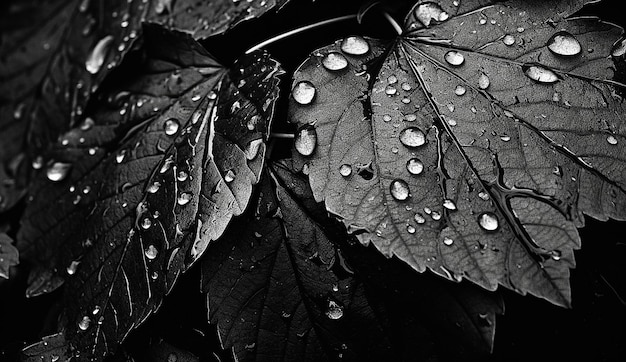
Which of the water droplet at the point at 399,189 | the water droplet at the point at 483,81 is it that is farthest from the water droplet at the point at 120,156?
the water droplet at the point at 483,81

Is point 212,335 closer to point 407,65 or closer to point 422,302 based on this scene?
point 422,302

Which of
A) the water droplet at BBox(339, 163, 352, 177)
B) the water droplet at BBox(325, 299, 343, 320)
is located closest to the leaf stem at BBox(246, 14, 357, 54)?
the water droplet at BBox(339, 163, 352, 177)

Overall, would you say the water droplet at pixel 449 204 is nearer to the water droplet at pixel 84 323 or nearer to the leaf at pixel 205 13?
the leaf at pixel 205 13

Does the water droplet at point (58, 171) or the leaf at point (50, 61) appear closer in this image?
the leaf at point (50, 61)

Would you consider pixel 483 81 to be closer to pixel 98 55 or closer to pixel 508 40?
pixel 508 40

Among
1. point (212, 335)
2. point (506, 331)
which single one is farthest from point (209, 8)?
point (506, 331)

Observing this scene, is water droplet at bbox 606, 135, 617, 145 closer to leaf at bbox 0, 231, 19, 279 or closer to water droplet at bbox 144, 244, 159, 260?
water droplet at bbox 144, 244, 159, 260
